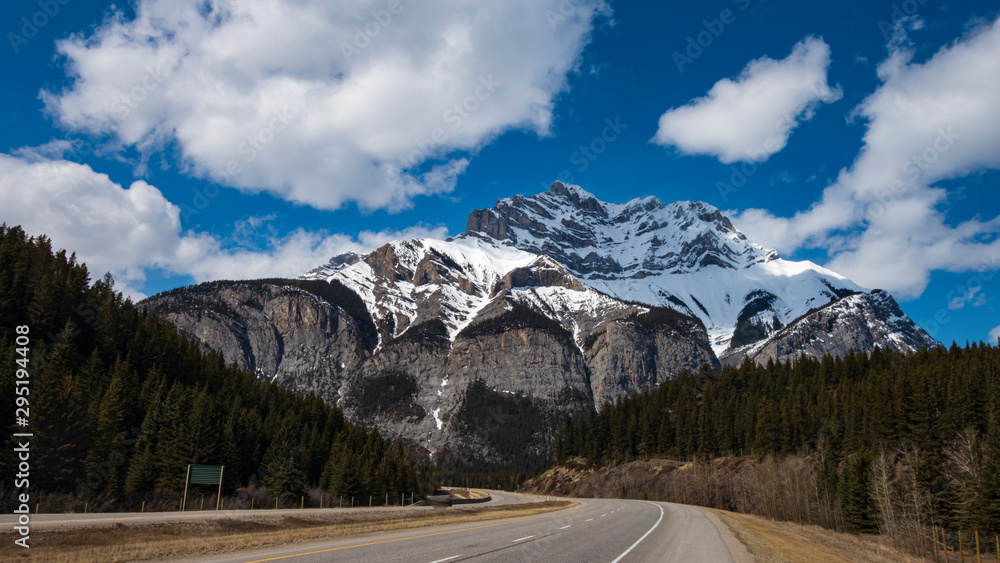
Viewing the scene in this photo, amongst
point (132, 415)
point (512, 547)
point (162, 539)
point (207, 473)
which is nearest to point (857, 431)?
point (512, 547)

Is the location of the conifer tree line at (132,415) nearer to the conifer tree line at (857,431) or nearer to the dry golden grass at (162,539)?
the dry golden grass at (162,539)

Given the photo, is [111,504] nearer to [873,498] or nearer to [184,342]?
[184,342]

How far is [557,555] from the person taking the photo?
16.8 meters

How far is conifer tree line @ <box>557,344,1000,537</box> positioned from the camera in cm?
4634

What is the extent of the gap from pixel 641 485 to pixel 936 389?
165 ft

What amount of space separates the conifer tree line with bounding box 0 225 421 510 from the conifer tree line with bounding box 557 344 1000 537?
5134 centimetres

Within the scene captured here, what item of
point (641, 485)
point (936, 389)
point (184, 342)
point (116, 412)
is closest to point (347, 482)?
point (116, 412)

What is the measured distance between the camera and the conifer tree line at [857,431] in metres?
46.3

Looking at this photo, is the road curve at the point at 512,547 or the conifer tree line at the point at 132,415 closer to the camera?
the road curve at the point at 512,547

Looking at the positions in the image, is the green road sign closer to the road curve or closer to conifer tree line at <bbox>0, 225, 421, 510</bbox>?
conifer tree line at <bbox>0, 225, 421, 510</bbox>

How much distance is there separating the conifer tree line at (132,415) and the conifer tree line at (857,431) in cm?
5134

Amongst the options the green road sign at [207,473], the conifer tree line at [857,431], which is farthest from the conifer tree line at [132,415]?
the conifer tree line at [857,431]

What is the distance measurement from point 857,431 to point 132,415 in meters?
91.0

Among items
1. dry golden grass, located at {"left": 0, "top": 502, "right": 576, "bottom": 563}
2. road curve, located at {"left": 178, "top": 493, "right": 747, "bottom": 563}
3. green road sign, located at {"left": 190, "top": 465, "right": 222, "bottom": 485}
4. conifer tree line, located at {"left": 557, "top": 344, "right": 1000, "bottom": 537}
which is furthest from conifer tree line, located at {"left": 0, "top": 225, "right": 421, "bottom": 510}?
conifer tree line, located at {"left": 557, "top": 344, "right": 1000, "bottom": 537}
